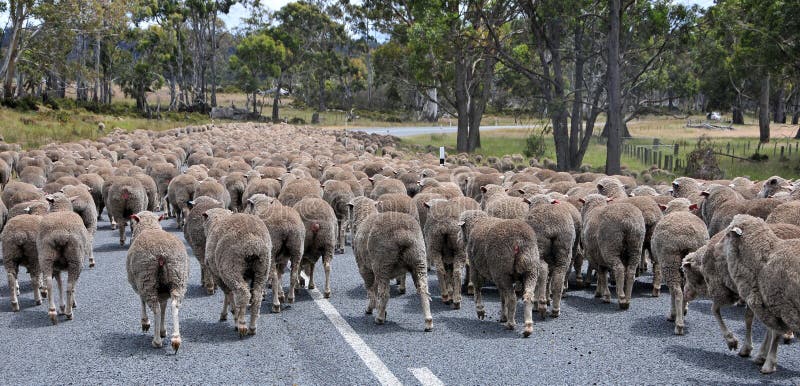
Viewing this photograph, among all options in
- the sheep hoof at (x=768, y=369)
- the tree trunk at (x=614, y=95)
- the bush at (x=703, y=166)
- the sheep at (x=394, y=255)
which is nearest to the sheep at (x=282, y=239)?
the sheep at (x=394, y=255)

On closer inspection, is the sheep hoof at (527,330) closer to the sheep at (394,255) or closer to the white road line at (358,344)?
the sheep at (394,255)

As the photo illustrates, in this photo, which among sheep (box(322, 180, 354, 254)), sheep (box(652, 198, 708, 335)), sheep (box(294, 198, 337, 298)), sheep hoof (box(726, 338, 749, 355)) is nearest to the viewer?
sheep hoof (box(726, 338, 749, 355))

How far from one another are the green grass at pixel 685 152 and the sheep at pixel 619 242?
800 inches

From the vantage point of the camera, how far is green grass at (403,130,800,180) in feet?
101

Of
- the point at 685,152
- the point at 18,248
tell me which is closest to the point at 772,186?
the point at 18,248

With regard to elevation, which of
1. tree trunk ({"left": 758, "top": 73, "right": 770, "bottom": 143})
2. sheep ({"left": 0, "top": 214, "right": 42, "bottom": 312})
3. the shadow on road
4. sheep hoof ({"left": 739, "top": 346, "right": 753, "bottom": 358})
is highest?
tree trunk ({"left": 758, "top": 73, "right": 770, "bottom": 143})

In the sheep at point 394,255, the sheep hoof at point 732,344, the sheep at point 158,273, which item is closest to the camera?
the sheep hoof at point 732,344

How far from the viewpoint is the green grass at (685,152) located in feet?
101

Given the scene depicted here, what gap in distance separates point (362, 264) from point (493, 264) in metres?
1.83

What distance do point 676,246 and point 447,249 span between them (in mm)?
2993

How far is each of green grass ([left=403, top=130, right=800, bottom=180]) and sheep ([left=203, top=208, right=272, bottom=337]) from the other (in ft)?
78.5

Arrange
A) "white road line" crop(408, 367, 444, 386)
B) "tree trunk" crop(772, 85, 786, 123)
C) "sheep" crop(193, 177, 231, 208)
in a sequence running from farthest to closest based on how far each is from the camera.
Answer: "tree trunk" crop(772, 85, 786, 123), "sheep" crop(193, 177, 231, 208), "white road line" crop(408, 367, 444, 386)

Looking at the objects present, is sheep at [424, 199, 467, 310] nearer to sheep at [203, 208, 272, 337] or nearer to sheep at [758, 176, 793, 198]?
sheep at [203, 208, 272, 337]

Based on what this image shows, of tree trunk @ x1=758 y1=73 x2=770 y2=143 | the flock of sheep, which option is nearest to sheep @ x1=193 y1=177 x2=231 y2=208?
the flock of sheep
